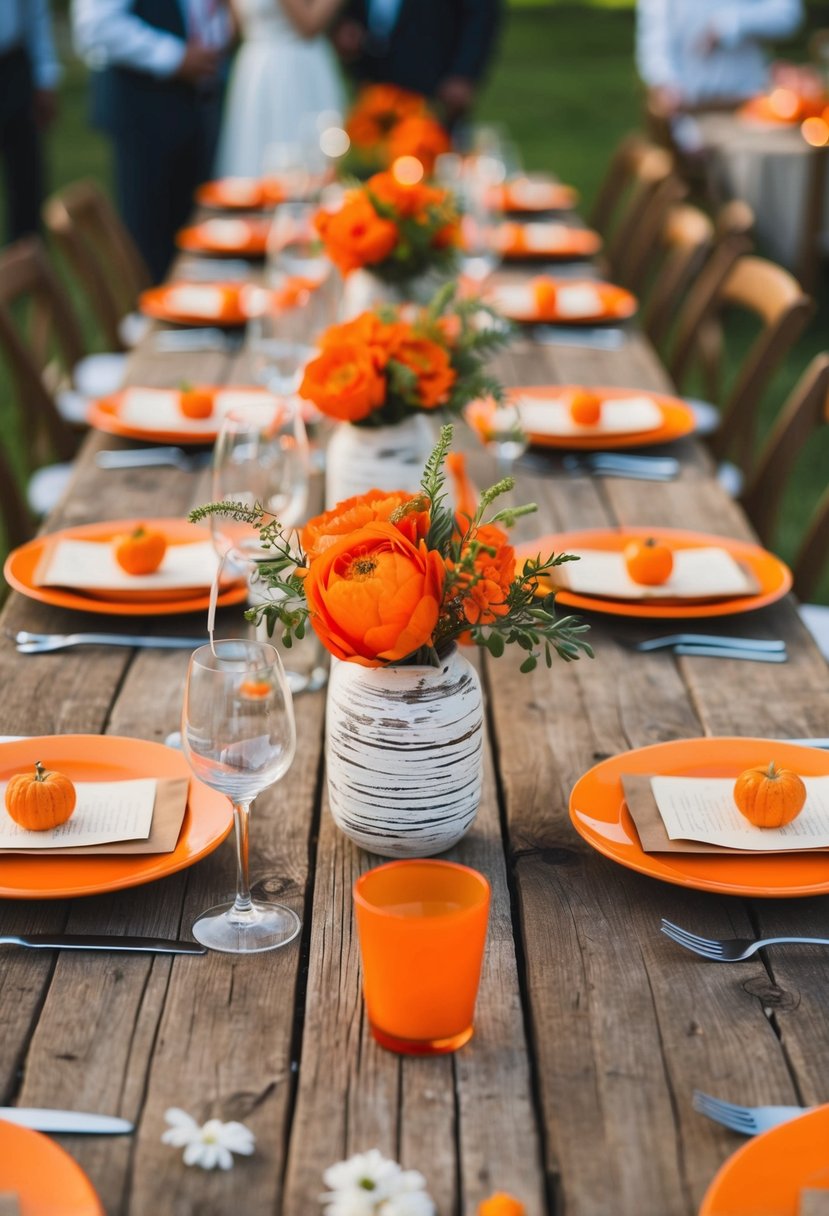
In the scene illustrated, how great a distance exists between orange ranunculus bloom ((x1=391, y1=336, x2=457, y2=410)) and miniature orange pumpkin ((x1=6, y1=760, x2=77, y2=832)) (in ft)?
2.35

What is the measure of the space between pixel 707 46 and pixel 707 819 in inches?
258

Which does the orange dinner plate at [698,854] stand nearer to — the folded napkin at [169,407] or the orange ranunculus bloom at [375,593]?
the orange ranunculus bloom at [375,593]

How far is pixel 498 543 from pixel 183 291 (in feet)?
7.96

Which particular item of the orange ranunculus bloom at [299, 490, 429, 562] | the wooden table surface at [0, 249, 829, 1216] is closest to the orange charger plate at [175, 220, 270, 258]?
the wooden table surface at [0, 249, 829, 1216]

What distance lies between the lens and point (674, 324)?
6.63 meters

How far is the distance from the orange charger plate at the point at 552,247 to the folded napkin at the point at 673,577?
2.24 m

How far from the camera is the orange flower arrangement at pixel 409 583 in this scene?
1.16m

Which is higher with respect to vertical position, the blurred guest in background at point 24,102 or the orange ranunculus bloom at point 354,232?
the orange ranunculus bloom at point 354,232

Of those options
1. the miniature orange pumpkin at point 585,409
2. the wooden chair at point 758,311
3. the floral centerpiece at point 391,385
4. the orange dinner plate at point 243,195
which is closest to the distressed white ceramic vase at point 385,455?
the floral centerpiece at point 391,385

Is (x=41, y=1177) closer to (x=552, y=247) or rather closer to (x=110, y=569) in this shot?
(x=110, y=569)

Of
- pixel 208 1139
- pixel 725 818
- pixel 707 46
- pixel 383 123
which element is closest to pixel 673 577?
pixel 725 818

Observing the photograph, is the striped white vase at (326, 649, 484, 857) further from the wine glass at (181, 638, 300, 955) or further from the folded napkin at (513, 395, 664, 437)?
the folded napkin at (513, 395, 664, 437)

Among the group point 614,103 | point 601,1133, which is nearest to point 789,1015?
point 601,1133

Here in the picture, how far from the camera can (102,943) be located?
1177 mm
